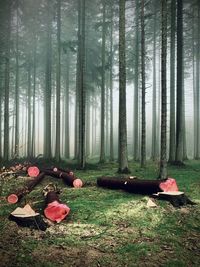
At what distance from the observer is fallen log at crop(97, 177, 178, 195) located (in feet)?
32.8

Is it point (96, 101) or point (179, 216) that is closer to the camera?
point (179, 216)

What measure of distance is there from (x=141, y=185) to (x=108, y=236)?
3.46 m

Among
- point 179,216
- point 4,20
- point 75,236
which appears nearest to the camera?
point 75,236

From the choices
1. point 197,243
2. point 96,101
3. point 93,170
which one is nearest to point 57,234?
point 197,243

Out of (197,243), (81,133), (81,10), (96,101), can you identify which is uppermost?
(81,10)

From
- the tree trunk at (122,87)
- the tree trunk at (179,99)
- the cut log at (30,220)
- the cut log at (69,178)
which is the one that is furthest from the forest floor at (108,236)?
the tree trunk at (179,99)

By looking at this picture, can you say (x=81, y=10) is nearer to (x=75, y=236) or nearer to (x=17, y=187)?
(x=17, y=187)

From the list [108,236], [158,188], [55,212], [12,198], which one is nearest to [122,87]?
[158,188]

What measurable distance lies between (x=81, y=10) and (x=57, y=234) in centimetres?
1664

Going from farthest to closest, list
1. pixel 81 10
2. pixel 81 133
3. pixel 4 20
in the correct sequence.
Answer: pixel 4 20
pixel 81 10
pixel 81 133

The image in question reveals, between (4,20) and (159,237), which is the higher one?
(4,20)

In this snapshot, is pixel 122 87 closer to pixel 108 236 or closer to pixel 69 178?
pixel 69 178

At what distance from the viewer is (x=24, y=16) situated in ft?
82.8

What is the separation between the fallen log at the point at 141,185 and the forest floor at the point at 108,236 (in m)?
0.53
